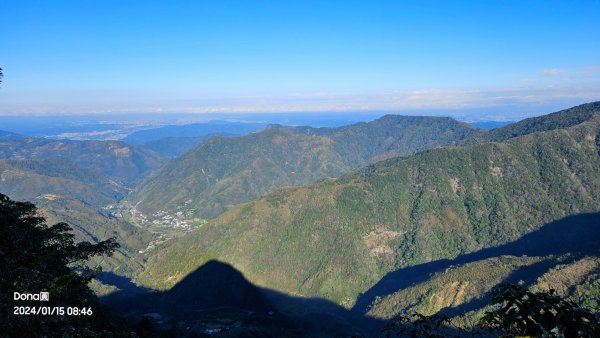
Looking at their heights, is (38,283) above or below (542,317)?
below

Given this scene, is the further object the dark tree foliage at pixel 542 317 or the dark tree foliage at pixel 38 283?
the dark tree foliage at pixel 38 283

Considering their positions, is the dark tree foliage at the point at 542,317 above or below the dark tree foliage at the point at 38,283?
above

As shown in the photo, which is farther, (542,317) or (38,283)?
(38,283)

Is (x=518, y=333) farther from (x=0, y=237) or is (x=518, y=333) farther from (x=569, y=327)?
(x=0, y=237)

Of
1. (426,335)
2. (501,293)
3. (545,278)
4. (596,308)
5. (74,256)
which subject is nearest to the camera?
(501,293)

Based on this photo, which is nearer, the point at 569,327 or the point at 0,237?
the point at 569,327

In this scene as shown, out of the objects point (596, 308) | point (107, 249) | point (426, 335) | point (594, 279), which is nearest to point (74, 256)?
point (107, 249)

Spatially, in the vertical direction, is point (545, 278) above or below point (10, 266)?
below

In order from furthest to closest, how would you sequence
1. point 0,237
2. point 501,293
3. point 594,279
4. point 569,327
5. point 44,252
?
1. point 594,279
2. point 44,252
3. point 0,237
4. point 501,293
5. point 569,327

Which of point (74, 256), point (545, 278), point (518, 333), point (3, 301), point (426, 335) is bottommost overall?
point (545, 278)
